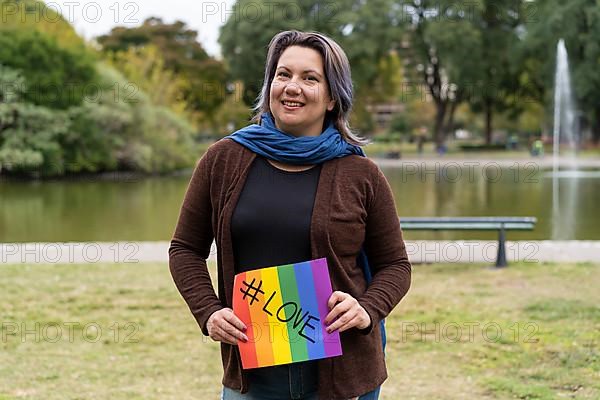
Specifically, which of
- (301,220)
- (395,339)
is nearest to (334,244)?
(301,220)

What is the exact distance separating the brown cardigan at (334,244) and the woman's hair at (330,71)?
12 cm

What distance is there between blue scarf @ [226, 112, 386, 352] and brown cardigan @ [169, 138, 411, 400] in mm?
24

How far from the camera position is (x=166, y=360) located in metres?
4.78

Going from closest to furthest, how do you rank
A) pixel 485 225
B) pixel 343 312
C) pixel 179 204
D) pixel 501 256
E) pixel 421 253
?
pixel 343 312 → pixel 501 256 → pixel 485 225 → pixel 421 253 → pixel 179 204

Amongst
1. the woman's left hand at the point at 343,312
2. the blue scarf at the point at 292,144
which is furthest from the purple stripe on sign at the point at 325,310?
the blue scarf at the point at 292,144

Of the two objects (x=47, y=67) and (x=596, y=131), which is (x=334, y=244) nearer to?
(x=47, y=67)

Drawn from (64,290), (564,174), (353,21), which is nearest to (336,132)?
(64,290)

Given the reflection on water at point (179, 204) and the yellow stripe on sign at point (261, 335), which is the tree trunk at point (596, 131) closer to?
the reflection on water at point (179, 204)

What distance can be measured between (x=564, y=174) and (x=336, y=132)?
88.7ft

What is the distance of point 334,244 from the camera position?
1.92 meters

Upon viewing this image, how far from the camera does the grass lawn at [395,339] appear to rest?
14.0 ft

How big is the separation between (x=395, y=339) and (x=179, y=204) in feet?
44.2

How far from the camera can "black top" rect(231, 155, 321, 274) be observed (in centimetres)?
190

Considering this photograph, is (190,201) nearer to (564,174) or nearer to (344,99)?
(344,99)
